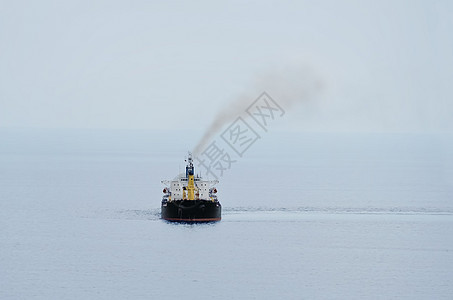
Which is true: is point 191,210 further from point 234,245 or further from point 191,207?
point 234,245

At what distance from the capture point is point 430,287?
2375 inches

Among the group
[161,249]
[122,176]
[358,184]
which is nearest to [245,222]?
[161,249]

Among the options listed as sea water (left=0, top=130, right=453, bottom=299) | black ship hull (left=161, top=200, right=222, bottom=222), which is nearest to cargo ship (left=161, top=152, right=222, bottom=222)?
black ship hull (left=161, top=200, right=222, bottom=222)

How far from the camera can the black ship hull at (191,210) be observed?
3381 inches

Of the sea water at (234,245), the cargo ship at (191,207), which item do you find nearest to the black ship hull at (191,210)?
the cargo ship at (191,207)

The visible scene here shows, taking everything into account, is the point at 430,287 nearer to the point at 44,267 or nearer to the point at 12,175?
the point at 44,267

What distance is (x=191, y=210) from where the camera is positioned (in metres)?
85.9

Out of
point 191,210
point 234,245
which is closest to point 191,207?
point 191,210

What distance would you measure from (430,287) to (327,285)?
24.7ft

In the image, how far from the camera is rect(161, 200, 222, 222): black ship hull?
8588 cm

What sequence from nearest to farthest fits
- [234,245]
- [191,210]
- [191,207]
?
[234,245], [191,210], [191,207]

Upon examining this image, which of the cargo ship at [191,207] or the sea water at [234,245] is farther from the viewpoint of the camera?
the cargo ship at [191,207]

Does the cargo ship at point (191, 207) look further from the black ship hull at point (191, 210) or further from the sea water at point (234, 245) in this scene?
the sea water at point (234, 245)

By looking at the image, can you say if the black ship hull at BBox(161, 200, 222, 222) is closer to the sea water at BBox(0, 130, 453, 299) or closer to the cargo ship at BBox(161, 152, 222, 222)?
the cargo ship at BBox(161, 152, 222, 222)
